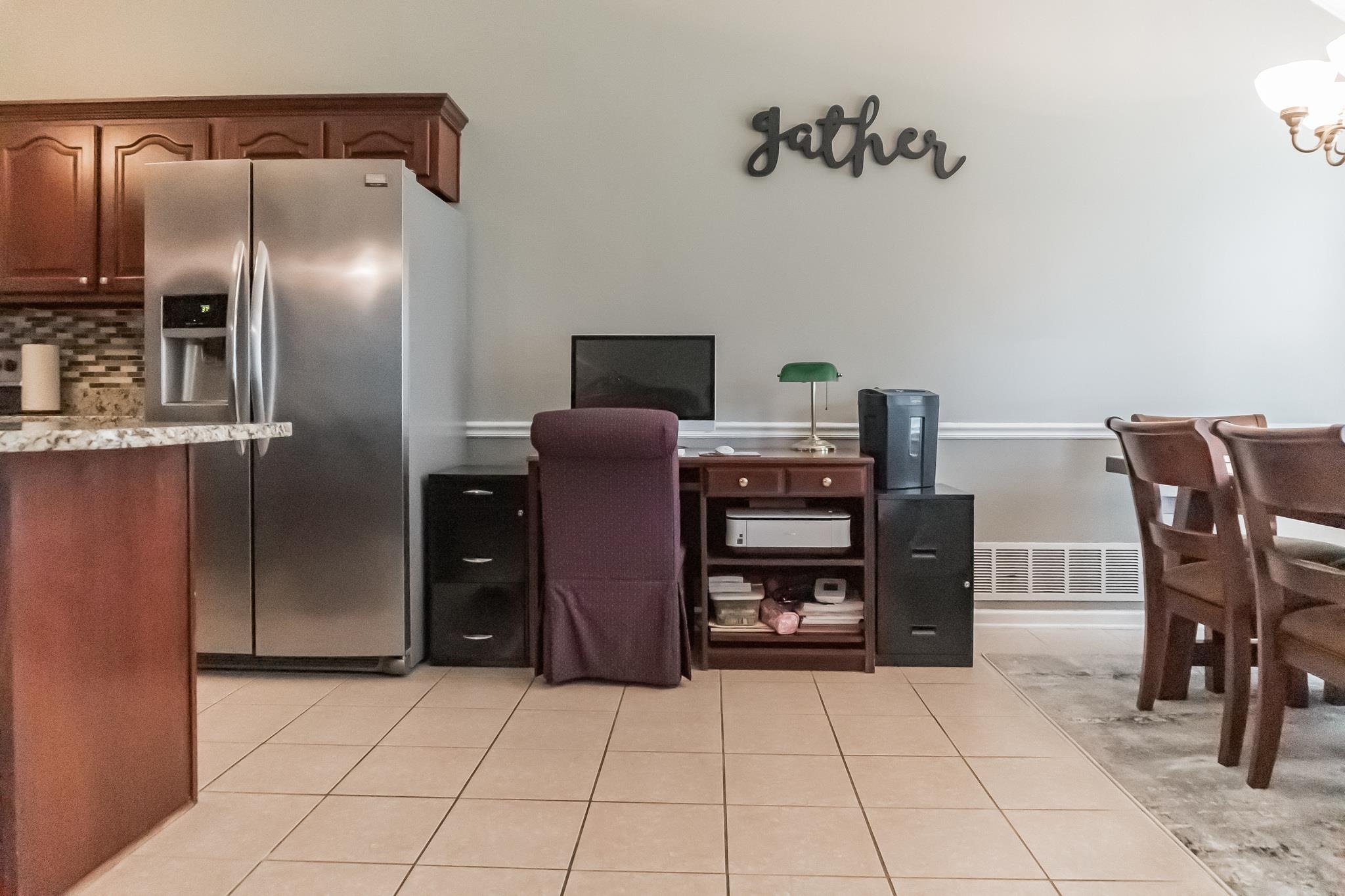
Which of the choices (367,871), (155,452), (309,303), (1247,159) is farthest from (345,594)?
(1247,159)

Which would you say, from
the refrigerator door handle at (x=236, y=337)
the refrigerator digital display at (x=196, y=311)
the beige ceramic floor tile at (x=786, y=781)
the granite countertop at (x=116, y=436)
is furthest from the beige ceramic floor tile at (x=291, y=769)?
the refrigerator digital display at (x=196, y=311)

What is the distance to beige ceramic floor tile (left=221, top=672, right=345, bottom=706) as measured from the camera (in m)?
2.77

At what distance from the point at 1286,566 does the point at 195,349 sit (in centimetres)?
336

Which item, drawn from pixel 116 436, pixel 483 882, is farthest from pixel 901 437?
pixel 116 436

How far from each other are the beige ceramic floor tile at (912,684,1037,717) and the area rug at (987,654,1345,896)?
7 cm

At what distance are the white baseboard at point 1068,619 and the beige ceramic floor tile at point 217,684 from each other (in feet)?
9.63

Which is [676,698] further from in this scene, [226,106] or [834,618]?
[226,106]

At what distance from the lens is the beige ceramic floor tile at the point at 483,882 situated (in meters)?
1.63

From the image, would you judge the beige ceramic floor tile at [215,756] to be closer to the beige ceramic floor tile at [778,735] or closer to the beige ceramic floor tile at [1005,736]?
the beige ceramic floor tile at [778,735]

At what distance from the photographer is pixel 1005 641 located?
347 cm

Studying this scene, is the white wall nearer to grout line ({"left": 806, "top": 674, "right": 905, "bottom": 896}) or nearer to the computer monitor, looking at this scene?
the computer monitor

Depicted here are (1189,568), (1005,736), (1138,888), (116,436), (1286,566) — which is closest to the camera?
(116,436)

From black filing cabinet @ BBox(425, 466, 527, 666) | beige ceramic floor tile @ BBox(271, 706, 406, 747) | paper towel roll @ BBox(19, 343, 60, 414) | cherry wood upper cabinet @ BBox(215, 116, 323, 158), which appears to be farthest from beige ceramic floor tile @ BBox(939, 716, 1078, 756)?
paper towel roll @ BBox(19, 343, 60, 414)

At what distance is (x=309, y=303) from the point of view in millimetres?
2928
